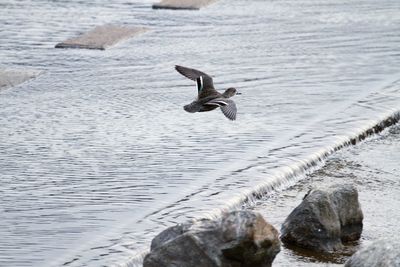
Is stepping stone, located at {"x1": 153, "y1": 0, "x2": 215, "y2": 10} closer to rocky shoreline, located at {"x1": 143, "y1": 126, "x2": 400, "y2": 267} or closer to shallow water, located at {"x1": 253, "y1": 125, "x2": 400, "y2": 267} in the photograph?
shallow water, located at {"x1": 253, "y1": 125, "x2": 400, "y2": 267}

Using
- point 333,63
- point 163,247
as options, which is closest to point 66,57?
point 333,63

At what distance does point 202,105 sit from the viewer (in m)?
6.17

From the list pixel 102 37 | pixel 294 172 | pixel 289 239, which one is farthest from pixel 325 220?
pixel 102 37

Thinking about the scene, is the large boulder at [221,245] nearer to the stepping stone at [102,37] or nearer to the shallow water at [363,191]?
the shallow water at [363,191]

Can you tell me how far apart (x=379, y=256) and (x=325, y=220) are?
0.71m

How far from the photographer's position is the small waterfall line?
241 inches

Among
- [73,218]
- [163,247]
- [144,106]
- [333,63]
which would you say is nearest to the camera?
[163,247]

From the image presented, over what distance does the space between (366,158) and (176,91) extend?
178cm

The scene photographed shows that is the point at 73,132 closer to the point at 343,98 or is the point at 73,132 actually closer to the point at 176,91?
the point at 176,91

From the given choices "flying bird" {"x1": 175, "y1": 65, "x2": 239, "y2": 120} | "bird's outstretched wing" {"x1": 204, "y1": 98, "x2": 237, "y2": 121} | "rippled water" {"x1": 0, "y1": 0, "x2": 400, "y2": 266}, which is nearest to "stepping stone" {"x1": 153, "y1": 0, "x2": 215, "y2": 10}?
"rippled water" {"x1": 0, "y1": 0, "x2": 400, "y2": 266}

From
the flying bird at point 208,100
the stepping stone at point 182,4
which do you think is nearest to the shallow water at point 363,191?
the flying bird at point 208,100

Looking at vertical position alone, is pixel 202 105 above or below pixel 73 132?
above

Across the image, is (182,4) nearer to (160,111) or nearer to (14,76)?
(14,76)

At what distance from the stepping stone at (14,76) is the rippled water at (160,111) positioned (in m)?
0.08
